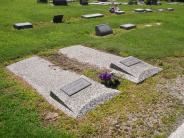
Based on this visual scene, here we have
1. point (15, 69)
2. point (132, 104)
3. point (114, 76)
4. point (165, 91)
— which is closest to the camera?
point (132, 104)

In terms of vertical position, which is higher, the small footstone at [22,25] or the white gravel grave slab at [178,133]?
the white gravel grave slab at [178,133]

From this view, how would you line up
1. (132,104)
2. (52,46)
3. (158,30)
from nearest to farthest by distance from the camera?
1. (132,104)
2. (52,46)
3. (158,30)

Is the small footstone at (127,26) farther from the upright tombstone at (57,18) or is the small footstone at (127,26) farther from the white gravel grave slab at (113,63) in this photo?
the white gravel grave slab at (113,63)

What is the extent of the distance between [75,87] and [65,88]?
1.08 ft

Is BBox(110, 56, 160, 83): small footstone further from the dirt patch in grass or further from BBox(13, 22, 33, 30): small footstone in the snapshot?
BBox(13, 22, 33, 30): small footstone

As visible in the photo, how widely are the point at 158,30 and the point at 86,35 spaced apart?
4765mm

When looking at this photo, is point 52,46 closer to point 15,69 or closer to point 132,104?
point 15,69

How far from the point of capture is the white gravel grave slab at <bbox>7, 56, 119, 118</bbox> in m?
10.0

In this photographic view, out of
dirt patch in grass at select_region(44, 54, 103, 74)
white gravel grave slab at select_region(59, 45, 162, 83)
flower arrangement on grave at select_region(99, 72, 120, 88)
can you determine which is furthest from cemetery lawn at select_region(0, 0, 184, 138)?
white gravel grave slab at select_region(59, 45, 162, 83)

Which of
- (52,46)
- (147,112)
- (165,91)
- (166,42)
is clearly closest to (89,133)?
(147,112)

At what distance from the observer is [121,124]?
930cm

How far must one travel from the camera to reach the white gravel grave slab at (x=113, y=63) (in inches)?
497

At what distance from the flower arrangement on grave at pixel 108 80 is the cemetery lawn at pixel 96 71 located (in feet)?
0.89

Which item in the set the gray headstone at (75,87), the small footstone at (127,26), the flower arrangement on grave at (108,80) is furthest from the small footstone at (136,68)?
the small footstone at (127,26)
